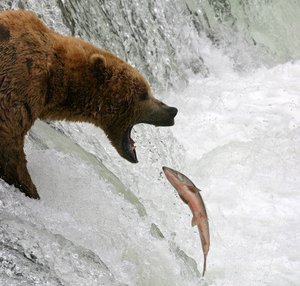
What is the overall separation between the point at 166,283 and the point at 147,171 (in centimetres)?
208

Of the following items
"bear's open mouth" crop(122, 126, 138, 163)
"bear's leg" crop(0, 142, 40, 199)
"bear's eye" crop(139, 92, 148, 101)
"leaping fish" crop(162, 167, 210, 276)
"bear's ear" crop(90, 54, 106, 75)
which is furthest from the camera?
"bear's open mouth" crop(122, 126, 138, 163)

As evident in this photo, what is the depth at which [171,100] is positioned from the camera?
8305 mm

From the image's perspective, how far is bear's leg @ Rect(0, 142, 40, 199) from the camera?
120 inches

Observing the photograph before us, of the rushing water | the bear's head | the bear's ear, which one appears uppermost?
the bear's ear

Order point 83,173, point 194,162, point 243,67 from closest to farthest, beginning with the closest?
point 83,173, point 194,162, point 243,67

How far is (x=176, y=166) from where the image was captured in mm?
6281

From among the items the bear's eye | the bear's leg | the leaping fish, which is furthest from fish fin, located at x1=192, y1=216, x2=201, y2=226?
the bear's leg

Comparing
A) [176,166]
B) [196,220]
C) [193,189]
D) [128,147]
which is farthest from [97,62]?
[176,166]

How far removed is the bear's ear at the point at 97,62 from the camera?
3.47 m

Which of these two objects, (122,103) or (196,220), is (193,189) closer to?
(196,220)

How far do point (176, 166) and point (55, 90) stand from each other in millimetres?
Result: 3024

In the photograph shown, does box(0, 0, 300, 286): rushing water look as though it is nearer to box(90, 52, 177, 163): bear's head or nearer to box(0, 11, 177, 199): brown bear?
box(0, 11, 177, 199): brown bear

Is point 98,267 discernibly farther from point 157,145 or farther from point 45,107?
point 157,145

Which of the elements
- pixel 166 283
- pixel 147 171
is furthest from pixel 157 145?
pixel 166 283
